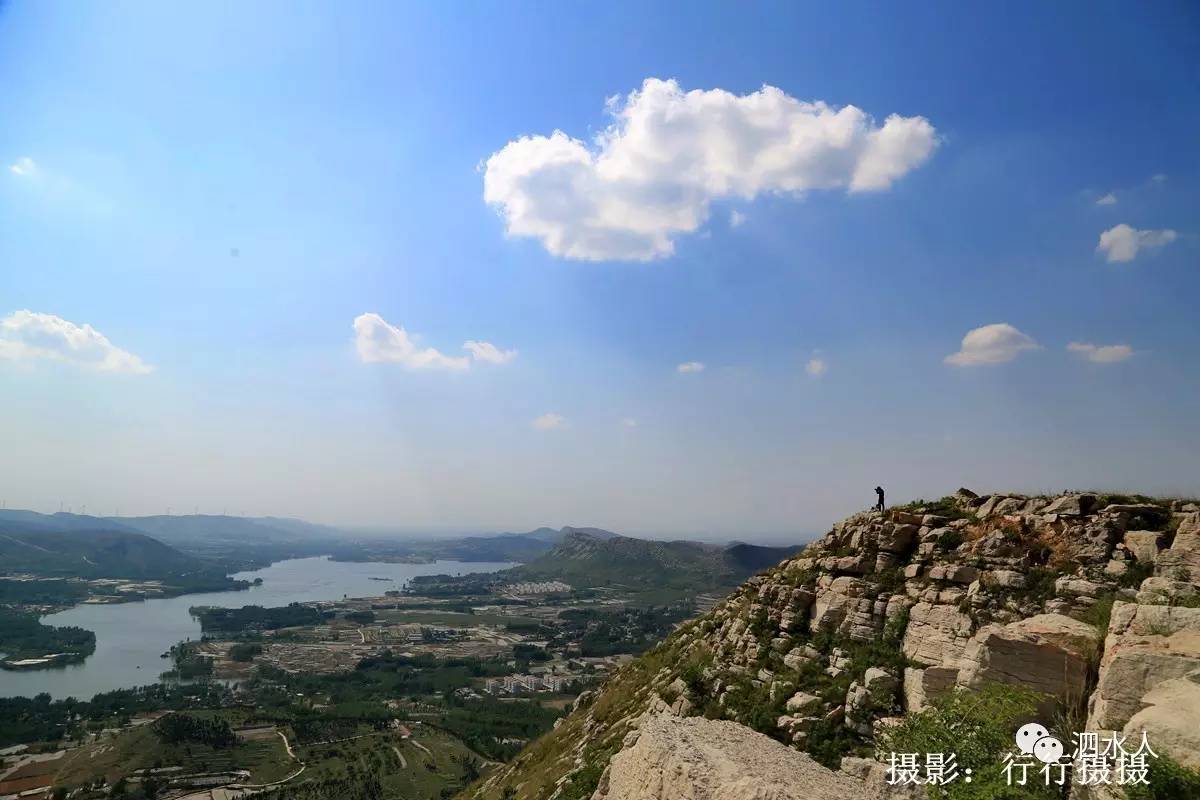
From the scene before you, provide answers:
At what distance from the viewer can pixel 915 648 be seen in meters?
15.5

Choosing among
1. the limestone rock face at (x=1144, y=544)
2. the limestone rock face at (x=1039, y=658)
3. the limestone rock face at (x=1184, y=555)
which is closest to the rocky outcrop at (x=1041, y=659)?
the limestone rock face at (x=1039, y=658)

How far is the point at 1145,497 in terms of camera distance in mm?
16547

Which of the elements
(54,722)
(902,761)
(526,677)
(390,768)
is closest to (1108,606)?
(902,761)

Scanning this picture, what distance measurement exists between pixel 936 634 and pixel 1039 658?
A: 3169 mm

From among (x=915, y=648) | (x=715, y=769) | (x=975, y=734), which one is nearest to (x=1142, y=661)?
(x=975, y=734)

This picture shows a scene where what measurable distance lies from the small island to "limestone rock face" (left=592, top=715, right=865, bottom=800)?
146m

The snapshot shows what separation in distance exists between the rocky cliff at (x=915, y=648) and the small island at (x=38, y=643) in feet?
458

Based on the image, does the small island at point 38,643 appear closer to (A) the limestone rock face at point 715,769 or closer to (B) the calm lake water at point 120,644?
(B) the calm lake water at point 120,644

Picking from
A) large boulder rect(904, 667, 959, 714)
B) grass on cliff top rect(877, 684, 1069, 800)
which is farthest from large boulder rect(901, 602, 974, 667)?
grass on cliff top rect(877, 684, 1069, 800)

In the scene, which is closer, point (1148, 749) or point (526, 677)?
point (1148, 749)

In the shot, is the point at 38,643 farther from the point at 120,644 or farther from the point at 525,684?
the point at 525,684

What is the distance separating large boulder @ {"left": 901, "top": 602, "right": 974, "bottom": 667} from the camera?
14.6 meters

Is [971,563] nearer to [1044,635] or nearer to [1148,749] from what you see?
[1044,635]

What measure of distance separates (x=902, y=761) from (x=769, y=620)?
8631 mm
